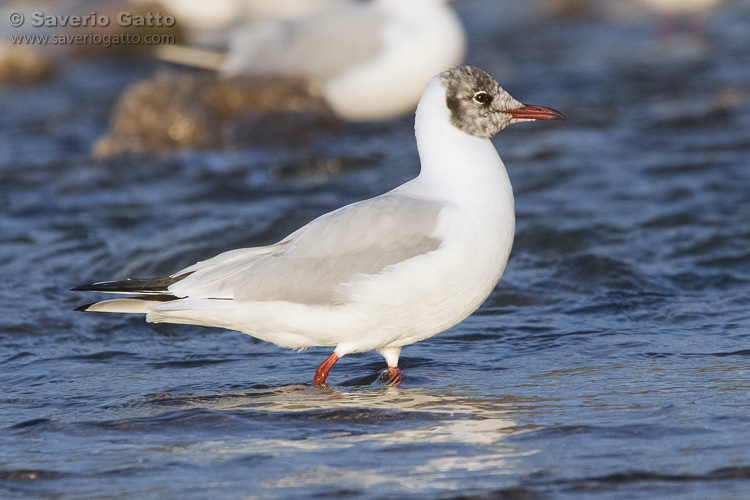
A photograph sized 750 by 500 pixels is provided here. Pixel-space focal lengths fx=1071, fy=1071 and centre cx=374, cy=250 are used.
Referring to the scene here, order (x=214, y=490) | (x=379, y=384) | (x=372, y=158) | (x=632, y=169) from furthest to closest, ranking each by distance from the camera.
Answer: (x=372, y=158) → (x=632, y=169) → (x=379, y=384) → (x=214, y=490)

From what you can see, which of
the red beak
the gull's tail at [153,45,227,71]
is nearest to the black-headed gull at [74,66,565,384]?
the red beak

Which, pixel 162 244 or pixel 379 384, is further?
pixel 162 244

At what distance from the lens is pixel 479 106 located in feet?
17.7

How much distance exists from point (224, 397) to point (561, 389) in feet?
5.31

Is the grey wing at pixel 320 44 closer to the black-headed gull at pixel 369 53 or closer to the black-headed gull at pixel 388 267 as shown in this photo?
the black-headed gull at pixel 369 53

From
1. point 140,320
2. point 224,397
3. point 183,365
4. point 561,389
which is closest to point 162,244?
point 140,320

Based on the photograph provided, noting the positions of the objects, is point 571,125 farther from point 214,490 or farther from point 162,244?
point 214,490

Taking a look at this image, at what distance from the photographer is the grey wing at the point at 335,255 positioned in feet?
16.4

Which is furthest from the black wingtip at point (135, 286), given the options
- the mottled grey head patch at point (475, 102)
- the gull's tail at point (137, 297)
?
the mottled grey head patch at point (475, 102)

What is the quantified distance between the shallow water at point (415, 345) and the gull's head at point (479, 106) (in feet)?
4.15

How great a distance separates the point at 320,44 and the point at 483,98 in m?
6.78

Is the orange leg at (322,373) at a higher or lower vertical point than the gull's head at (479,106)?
lower

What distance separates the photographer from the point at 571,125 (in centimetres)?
1163

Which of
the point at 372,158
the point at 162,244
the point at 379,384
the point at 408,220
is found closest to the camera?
the point at 408,220
